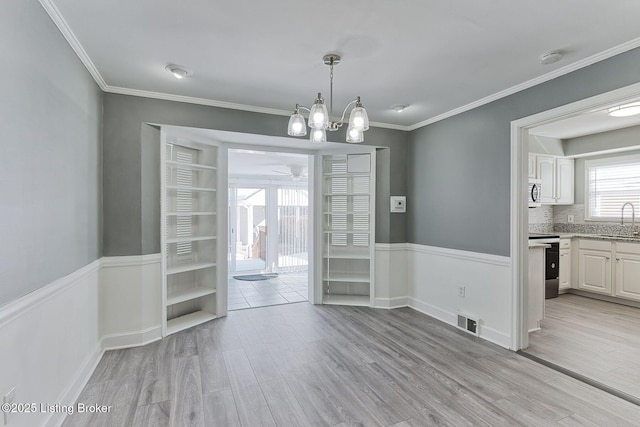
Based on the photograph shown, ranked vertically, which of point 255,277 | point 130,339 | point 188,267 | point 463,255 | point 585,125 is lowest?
point 255,277

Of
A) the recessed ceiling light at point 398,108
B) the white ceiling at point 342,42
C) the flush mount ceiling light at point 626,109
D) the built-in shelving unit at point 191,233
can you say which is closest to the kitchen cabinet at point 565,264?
the flush mount ceiling light at point 626,109

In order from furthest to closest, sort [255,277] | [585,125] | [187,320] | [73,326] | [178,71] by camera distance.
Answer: [255,277]
[585,125]
[187,320]
[178,71]
[73,326]

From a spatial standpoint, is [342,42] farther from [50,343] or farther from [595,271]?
[595,271]

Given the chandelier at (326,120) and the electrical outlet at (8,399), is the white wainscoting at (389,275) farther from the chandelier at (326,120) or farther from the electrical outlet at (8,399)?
the electrical outlet at (8,399)

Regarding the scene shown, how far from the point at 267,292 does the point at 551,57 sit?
4.63m

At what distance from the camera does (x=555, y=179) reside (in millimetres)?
5402

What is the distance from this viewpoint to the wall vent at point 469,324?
137 inches

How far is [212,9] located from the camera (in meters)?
1.90

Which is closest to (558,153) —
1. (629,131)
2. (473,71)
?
(629,131)

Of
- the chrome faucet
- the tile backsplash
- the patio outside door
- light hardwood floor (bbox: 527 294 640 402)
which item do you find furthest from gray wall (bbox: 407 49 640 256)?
the patio outside door

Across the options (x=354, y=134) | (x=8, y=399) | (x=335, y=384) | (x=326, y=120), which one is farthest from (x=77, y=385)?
(x=354, y=134)

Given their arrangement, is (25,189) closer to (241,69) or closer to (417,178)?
(241,69)

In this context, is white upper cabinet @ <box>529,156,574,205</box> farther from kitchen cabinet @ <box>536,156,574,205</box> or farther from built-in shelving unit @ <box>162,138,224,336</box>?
built-in shelving unit @ <box>162,138,224,336</box>

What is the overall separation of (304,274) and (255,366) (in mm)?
4236
